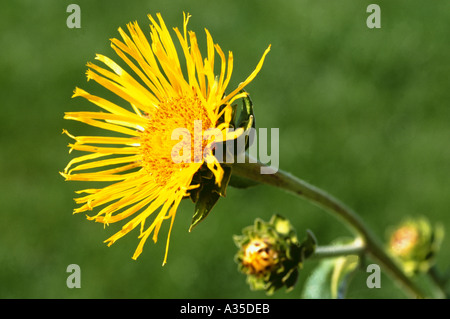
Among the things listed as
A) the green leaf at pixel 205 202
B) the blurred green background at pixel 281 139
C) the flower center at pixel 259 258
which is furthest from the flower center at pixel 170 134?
the blurred green background at pixel 281 139

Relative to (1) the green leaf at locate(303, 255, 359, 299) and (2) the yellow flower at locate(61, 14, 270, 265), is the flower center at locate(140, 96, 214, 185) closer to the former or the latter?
Answer: (2) the yellow flower at locate(61, 14, 270, 265)

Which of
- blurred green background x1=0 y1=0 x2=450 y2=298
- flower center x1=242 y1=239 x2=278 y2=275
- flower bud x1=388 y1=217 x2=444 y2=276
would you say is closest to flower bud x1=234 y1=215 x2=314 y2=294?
flower center x1=242 y1=239 x2=278 y2=275

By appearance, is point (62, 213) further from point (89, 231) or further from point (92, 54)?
point (92, 54)

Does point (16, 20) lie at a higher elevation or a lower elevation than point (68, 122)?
higher

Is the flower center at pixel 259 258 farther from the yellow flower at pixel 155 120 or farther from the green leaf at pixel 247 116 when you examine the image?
the green leaf at pixel 247 116

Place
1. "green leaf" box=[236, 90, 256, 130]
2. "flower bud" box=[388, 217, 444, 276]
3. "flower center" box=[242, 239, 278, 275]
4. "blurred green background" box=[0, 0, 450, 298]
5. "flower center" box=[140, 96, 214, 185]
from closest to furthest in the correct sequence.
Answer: "green leaf" box=[236, 90, 256, 130] → "flower center" box=[140, 96, 214, 185] → "flower center" box=[242, 239, 278, 275] → "flower bud" box=[388, 217, 444, 276] → "blurred green background" box=[0, 0, 450, 298]

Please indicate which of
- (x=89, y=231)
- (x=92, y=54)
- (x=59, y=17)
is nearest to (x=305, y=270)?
(x=89, y=231)
